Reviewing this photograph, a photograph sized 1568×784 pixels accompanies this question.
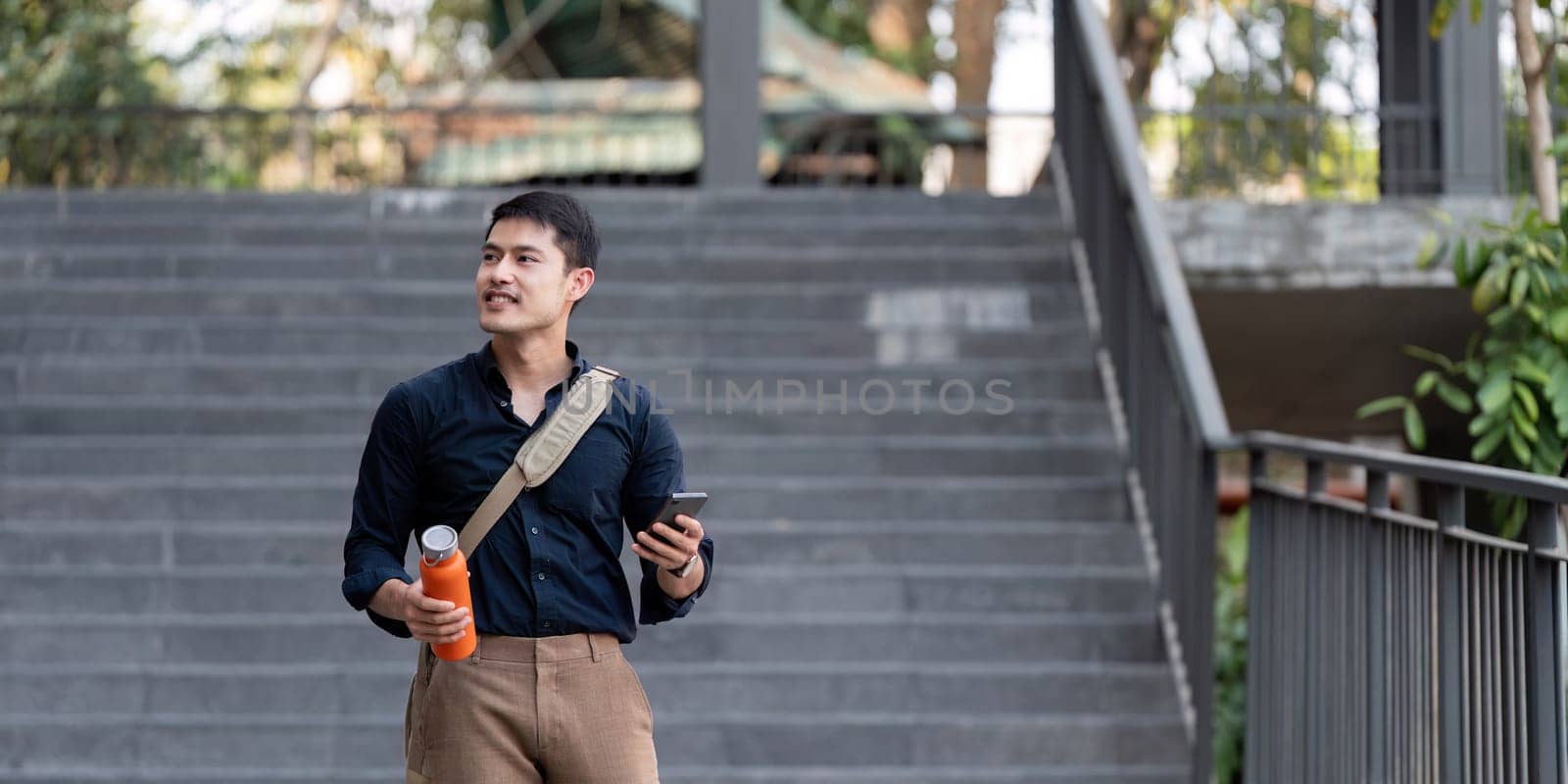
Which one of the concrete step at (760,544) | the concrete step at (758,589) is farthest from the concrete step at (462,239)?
the concrete step at (758,589)

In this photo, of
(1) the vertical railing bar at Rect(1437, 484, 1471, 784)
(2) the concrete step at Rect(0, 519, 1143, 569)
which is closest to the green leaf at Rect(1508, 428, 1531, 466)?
(2) the concrete step at Rect(0, 519, 1143, 569)

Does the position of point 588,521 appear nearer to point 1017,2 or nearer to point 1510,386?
point 1510,386

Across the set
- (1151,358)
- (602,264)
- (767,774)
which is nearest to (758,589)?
(767,774)

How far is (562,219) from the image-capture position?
2.62 meters

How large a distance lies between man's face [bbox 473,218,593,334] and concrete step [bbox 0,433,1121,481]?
3.58 metres

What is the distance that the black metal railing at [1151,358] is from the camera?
4.87 m

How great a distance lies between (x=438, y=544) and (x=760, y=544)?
3574 mm

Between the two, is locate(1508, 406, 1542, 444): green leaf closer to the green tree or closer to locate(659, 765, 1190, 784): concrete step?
locate(659, 765, 1190, 784): concrete step

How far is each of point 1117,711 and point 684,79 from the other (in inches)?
398

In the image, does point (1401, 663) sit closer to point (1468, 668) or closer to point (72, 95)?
point (1468, 668)

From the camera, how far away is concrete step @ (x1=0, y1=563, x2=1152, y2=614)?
217 inches

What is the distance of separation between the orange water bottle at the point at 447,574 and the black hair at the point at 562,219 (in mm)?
512

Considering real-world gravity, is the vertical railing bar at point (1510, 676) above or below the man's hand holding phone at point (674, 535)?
below

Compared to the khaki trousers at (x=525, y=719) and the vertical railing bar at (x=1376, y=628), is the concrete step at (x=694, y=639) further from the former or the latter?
the khaki trousers at (x=525, y=719)
